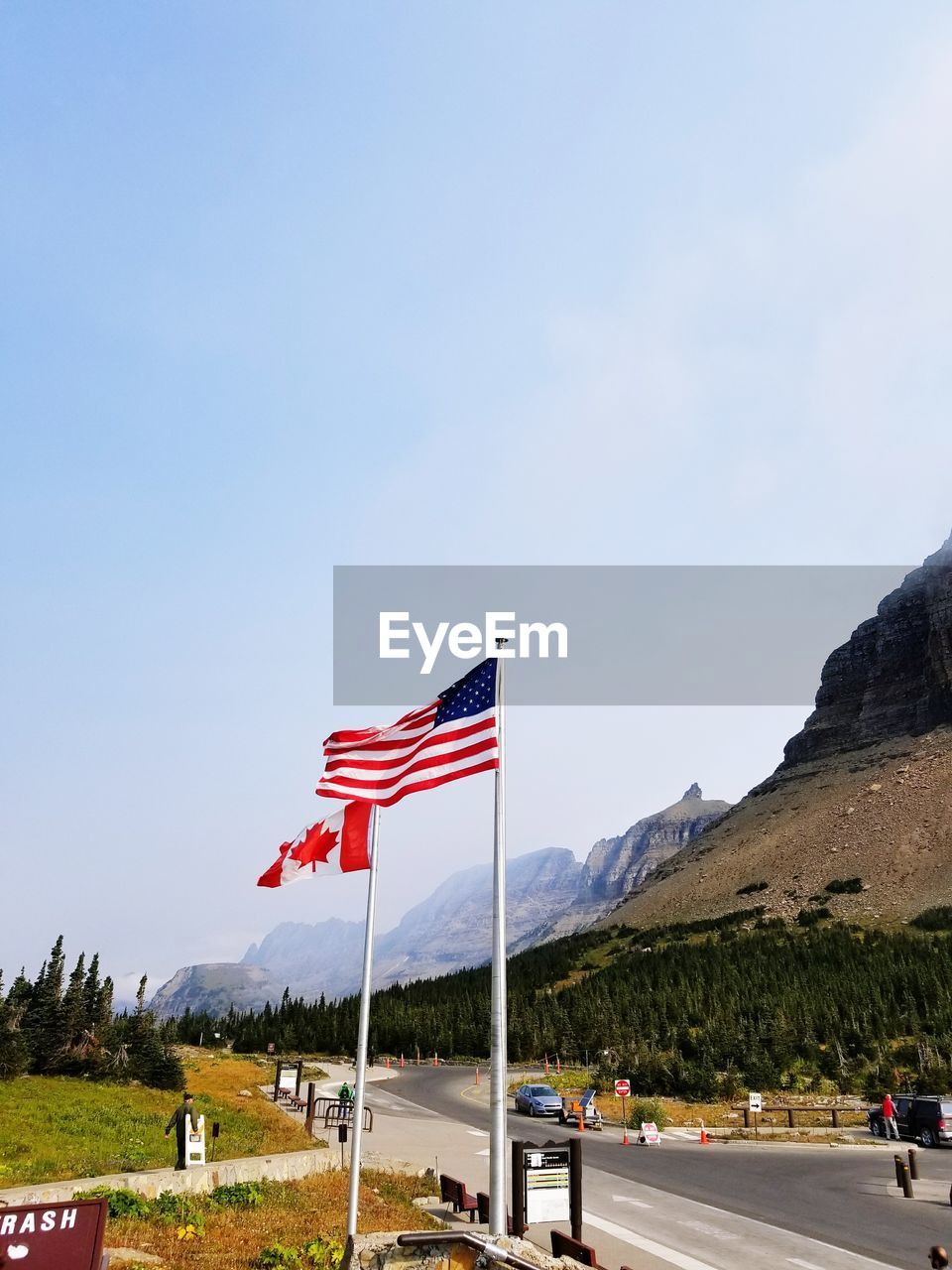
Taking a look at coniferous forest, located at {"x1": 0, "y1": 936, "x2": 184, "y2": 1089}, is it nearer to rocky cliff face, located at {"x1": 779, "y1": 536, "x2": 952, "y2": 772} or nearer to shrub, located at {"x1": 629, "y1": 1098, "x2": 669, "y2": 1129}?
shrub, located at {"x1": 629, "y1": 1098, "x2": 669, "y2": 1129}

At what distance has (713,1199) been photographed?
75.7 feet

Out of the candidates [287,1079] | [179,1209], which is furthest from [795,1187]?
[287,1079]

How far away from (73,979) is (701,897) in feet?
335

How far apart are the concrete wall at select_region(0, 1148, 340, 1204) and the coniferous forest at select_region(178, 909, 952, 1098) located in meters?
33.9

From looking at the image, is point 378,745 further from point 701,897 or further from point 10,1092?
point 701,897

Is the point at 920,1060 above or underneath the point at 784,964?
underneath

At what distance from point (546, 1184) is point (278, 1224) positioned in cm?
581

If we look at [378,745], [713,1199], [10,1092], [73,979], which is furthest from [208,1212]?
[73,979]

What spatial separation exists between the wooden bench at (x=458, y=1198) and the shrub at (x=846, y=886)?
107998 millimetres

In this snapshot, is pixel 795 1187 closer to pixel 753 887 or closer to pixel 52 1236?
pixel 52 1236

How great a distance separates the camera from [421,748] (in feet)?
49.4

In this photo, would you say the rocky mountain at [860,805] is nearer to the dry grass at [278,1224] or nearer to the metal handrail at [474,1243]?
the dry grass at [278,1224]

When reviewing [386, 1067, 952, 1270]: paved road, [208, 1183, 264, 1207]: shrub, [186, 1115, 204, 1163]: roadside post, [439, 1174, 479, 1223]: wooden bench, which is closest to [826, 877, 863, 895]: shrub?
[386, 1067, 952, 1270]: paved road

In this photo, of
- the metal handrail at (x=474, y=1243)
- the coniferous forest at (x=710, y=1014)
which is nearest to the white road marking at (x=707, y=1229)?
the metal handrail at (x=474, y=1243)
